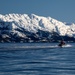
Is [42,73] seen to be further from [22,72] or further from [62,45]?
[62,45]

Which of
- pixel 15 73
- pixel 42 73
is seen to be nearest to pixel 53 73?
pixel 42 73

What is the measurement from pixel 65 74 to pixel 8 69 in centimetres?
1128

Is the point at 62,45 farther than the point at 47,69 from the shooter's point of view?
Yes

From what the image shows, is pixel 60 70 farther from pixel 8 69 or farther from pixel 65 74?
pixel 8 69

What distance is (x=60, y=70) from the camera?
60938mm

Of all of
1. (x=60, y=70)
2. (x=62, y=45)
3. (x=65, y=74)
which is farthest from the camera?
(x=62, y=45)

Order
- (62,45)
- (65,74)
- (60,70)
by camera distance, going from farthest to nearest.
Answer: (62,45) < (60,70) < (65,74)

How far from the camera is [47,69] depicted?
62.2 meters

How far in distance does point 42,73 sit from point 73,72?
5.55 m

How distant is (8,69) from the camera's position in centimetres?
6134

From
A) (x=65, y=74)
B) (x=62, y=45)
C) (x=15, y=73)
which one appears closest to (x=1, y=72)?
(x=15, y=73)

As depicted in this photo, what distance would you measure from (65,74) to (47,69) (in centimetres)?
668

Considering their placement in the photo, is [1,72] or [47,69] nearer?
[1,72]

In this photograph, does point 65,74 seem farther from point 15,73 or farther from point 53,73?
point 15,73
